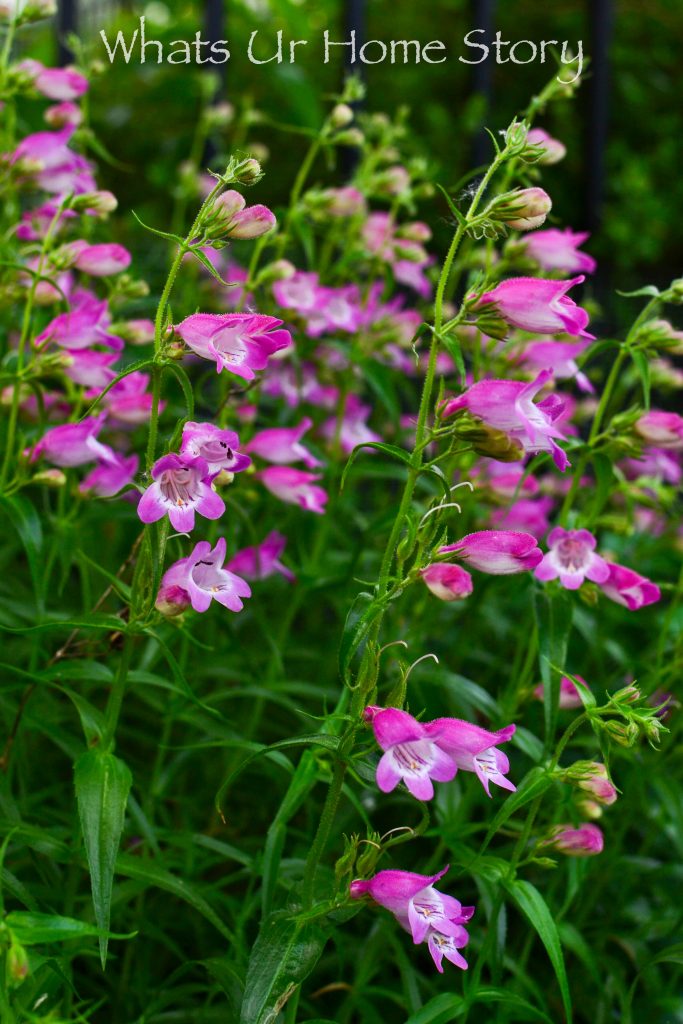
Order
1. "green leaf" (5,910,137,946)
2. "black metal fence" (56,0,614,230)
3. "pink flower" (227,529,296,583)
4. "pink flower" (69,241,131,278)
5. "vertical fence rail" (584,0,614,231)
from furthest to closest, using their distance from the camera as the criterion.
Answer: "vertical fence rail" (584,0,614,231)
"black metal fence" (56,0,614,230)
"pink flower" (227,529,296,583)
"pink flower" (69,241,131,278)
"green leaf" (5,910,137,946)

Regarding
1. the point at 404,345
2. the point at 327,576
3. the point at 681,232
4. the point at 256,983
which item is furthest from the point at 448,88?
the point at 256,983

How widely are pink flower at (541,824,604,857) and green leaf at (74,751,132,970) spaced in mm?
518

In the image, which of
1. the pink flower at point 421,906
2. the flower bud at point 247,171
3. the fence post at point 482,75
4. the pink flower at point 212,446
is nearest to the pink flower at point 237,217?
the flower bud at point 247,171

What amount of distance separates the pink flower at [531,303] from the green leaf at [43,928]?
2.24 feet

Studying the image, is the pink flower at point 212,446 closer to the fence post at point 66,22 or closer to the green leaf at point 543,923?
the green leaf at point 543,923

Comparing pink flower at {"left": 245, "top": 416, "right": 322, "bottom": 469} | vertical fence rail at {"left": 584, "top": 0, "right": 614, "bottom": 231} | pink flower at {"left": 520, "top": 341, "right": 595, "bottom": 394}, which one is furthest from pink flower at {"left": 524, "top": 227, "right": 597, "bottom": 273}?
vertical fence rail at {"left": 584, "top": 0, "right": 614, "bottom": 231}

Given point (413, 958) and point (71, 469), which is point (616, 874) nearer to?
point (413, 958)

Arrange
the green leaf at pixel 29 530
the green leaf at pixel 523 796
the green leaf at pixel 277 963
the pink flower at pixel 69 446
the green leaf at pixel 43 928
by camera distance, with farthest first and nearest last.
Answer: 1. the pink flower at pixel 69 446
2. the green leaf at pixel 29 530
3. the green leaf at pixel 523 796
4. the green leaf at pixel 277 963
5. the green leaf at pixel 43 928

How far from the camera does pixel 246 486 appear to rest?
5.96ft

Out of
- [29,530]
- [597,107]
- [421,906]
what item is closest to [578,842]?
[421,906]

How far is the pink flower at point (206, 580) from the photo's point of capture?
3.82 feet

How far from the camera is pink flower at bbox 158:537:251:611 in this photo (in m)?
1.17

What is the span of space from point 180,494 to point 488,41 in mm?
2607

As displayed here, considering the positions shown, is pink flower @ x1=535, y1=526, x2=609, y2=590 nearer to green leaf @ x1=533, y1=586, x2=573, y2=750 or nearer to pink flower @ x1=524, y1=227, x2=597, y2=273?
green leaf @ x1=533, y1=586, x2=573, y2=750
